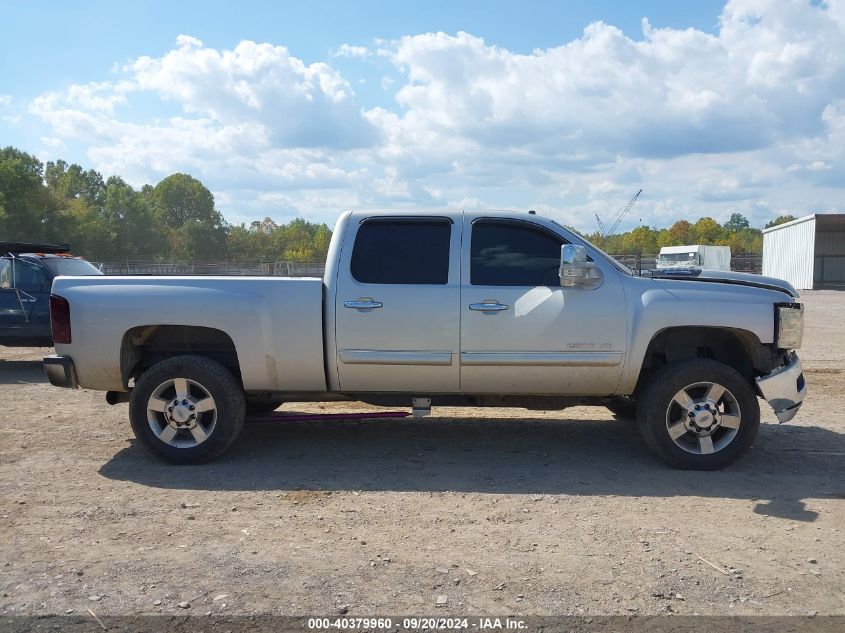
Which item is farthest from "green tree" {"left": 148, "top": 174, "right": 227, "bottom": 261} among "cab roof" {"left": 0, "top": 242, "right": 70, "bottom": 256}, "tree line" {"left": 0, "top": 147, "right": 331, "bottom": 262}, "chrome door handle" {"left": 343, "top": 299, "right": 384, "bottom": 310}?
"chrome door handle" {"left": 343, "top": 299, "right": 384, "bottom": 310}

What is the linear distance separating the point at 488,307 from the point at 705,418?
6.01 feet

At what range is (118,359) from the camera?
5.54 m

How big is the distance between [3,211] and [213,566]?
174 feet

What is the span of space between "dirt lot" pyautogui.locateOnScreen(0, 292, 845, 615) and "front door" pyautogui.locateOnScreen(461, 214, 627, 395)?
69 cm

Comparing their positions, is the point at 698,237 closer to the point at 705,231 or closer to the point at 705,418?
the point at 705,231

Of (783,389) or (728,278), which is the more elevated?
(728,278)

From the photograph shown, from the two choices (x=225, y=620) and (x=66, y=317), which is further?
(x=66, y=317)

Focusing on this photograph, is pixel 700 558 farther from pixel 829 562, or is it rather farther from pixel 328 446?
pixel 328 446

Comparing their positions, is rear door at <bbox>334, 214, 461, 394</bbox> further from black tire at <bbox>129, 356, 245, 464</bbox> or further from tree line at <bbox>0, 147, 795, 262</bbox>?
tree line at <bbox>0, 147, 795, 262</bbox>

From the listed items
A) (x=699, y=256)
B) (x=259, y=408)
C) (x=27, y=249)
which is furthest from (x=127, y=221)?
(x=259, y=408)

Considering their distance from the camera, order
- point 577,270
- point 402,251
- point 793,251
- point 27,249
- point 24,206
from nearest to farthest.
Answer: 1. point 577,270
2. point 402,251
3. point 27,249
4. point 793,251
5. point 24,206

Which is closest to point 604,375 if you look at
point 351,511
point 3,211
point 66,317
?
point 351,511

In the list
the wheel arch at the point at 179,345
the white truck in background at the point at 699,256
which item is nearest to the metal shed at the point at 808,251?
the white truck in background at the point at 699,256

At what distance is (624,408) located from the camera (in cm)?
631
